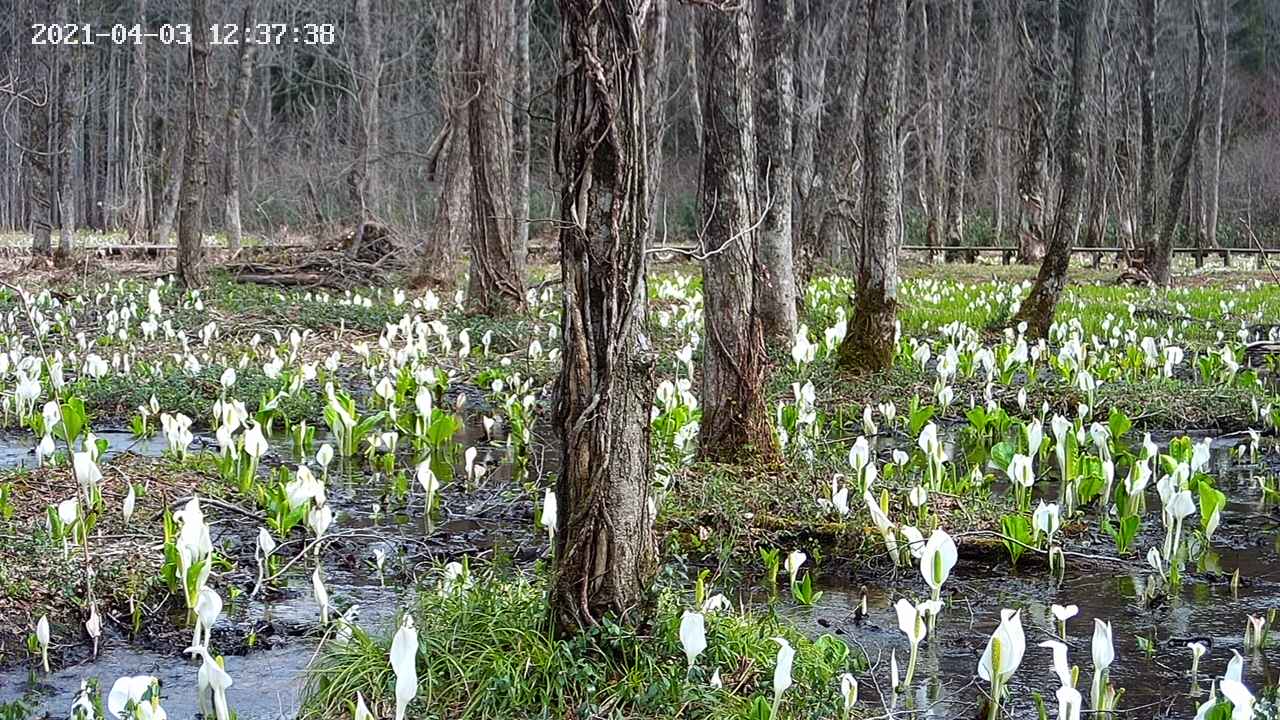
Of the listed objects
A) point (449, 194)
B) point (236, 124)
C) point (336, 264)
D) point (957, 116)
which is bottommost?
point (336, 264)

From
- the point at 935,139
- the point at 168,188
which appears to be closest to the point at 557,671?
the point at 168,188

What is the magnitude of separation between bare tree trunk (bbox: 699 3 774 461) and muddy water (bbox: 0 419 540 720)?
3.50ft

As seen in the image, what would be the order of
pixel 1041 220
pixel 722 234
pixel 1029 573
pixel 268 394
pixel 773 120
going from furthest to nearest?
1. pixel 1041 220
2. pixel 773 120
3. pixel 268 394
4. pixel 722 234
5. pixel 1029 573

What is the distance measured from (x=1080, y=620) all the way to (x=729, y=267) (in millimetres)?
2212

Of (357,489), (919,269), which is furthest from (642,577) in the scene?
(919,269)

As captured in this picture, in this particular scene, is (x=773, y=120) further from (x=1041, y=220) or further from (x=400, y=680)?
(x=1041, y=220)

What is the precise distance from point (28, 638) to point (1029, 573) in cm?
372

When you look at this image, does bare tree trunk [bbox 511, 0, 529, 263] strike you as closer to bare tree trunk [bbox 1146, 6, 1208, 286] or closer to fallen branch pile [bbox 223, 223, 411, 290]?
fallen branch pile [bbox 223, 223, 411, 290]

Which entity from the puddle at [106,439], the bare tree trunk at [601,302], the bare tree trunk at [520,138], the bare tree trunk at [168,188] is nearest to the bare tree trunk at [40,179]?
the bare tree trunk at [520,138]

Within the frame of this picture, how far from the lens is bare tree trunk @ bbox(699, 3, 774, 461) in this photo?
5.82 metres

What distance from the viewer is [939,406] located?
8359 mm

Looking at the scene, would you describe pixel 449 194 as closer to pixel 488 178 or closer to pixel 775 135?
pixel 488 178

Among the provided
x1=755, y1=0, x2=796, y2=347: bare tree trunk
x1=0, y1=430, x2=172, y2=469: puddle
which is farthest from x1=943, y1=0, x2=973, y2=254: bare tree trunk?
x1=0, y1=430, x2=172, y2=469: puddle

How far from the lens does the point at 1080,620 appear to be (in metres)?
4.52
